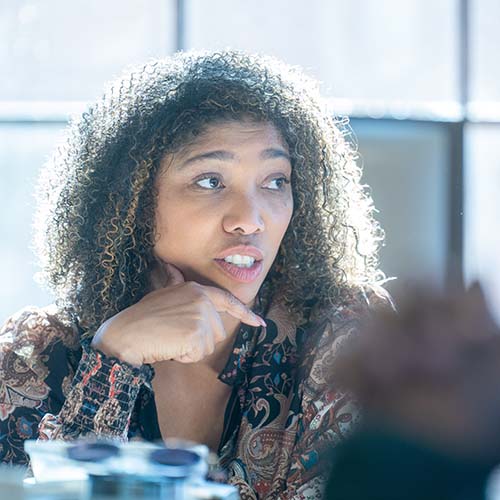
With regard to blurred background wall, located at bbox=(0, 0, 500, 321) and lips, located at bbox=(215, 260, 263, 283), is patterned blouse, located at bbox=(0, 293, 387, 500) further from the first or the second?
blurred background wall, located at bbox=(0, 0, 500, 321)

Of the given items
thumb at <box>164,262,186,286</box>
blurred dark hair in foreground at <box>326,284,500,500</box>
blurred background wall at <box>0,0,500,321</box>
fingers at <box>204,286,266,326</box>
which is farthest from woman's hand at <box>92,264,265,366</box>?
blurred background wall at <box>0,0,500,321</box>

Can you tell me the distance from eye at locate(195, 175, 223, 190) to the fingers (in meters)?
0.22

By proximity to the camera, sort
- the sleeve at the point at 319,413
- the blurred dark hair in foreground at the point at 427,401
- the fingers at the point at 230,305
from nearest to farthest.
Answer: the blurred dark hair in foreground at the point at 427,401 < the sleeve at the point at 319,413 < the fingers at the point at 230,305

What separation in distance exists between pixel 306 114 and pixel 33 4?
193cm

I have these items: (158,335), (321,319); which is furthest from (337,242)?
(158,335)

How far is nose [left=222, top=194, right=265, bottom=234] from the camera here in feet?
6.10

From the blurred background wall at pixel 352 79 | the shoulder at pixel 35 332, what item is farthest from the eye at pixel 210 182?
the blurred background wall at pixel 352 79

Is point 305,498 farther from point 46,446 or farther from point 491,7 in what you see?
point 491,7

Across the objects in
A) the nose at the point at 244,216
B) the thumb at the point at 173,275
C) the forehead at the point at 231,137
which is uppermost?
the forehead at the point at 231,137

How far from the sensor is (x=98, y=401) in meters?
1.71

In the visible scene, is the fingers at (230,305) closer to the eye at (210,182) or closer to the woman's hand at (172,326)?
the woman's hand at (172,326)

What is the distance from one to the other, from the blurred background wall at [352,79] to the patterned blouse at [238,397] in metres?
1.67

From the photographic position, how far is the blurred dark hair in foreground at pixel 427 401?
62 centimetres

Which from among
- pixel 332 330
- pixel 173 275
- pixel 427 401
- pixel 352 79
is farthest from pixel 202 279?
pixel 352 79
